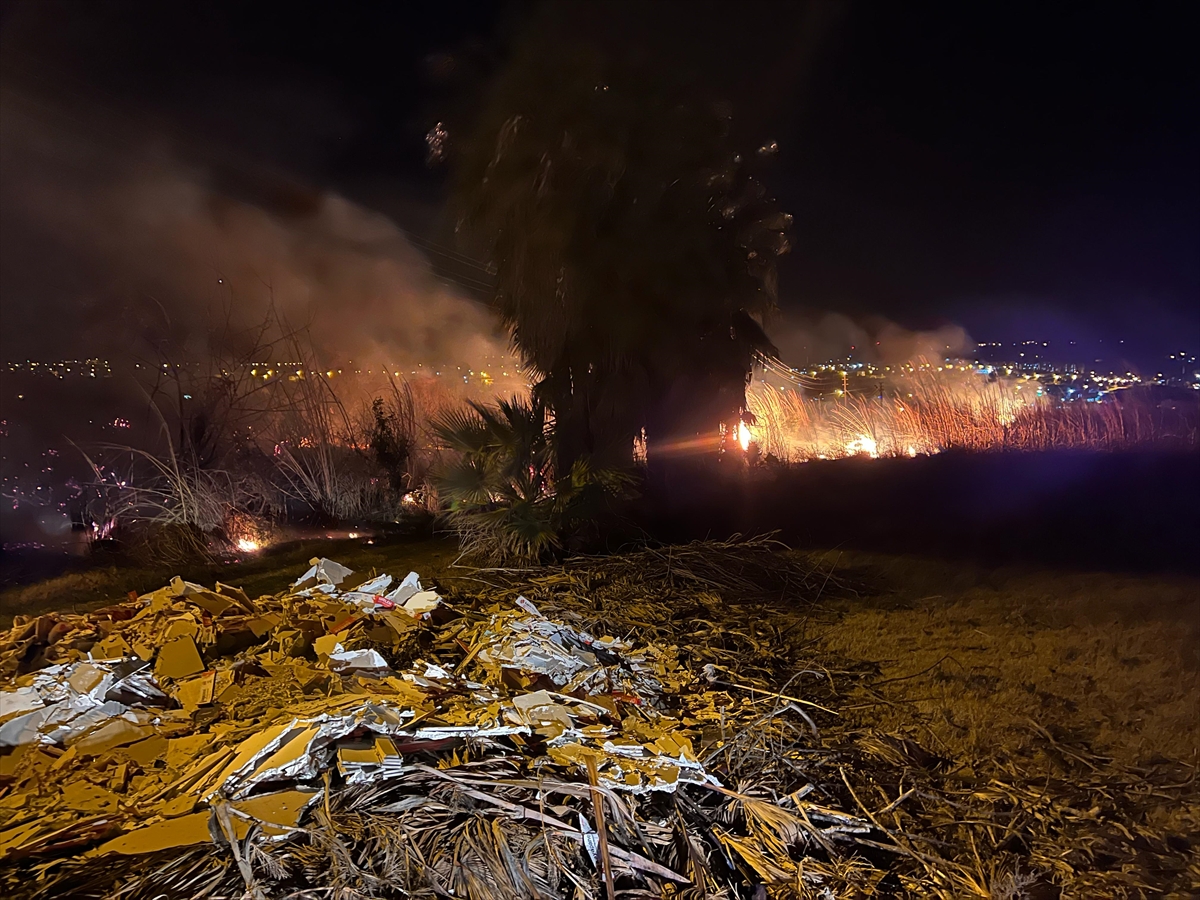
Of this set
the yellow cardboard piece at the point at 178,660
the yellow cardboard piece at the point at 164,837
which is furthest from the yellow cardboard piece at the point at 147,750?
the yellow cardboard piece at the point at 178,660

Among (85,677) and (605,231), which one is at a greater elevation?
(605,231)

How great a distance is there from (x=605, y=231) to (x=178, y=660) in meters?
3.82

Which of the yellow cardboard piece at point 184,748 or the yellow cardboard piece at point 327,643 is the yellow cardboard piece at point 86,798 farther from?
the yellow cardboard piece at point 327,643

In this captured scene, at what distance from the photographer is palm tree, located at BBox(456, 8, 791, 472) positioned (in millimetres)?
4750

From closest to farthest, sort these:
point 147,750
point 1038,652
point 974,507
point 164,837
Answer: point 164,837
point 147,750
point 1038,652
point 974,507

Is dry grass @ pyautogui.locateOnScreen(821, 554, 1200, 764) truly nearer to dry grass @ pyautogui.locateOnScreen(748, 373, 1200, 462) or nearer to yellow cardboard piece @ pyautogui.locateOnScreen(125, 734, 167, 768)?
yellow cardboard piece @ pyautogui.locateOnScreen(125, 734, 167, 768)

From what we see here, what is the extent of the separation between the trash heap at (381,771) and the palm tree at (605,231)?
246cm

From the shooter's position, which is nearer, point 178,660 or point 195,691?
point 195,691

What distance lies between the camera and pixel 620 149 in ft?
15.4

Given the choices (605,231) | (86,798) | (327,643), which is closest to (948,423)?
(605,231)

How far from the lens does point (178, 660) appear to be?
2.43 meters

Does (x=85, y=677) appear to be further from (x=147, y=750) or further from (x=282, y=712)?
(x=282, y=712)

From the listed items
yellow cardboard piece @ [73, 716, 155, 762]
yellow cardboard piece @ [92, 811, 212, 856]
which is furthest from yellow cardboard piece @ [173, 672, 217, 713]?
yellow cardboard piece @ [92, 811, 212, 856]

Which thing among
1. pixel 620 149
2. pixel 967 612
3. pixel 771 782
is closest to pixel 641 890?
pixel 771 782
